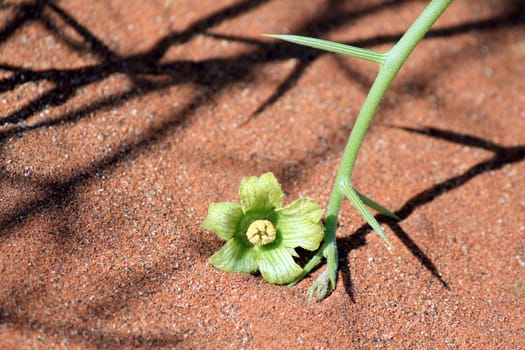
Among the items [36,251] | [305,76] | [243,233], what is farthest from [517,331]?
[36,251]

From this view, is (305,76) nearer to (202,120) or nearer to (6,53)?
(202,120)

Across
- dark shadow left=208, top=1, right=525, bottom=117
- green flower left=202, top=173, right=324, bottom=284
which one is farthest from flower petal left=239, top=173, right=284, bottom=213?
dark shadow left=208, top=1, right=525, bottom=117

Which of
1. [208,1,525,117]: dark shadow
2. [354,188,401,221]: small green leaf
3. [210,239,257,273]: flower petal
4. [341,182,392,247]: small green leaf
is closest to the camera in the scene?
[341,182,392,247]: small green leaf

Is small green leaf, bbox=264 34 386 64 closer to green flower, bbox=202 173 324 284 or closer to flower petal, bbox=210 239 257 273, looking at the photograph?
green flower, bbox=202 173 324 284

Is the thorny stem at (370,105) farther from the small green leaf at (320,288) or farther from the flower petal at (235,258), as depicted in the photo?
the flower petal at (235,258)

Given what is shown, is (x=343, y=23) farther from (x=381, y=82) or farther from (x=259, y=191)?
(x=259, y=191)
